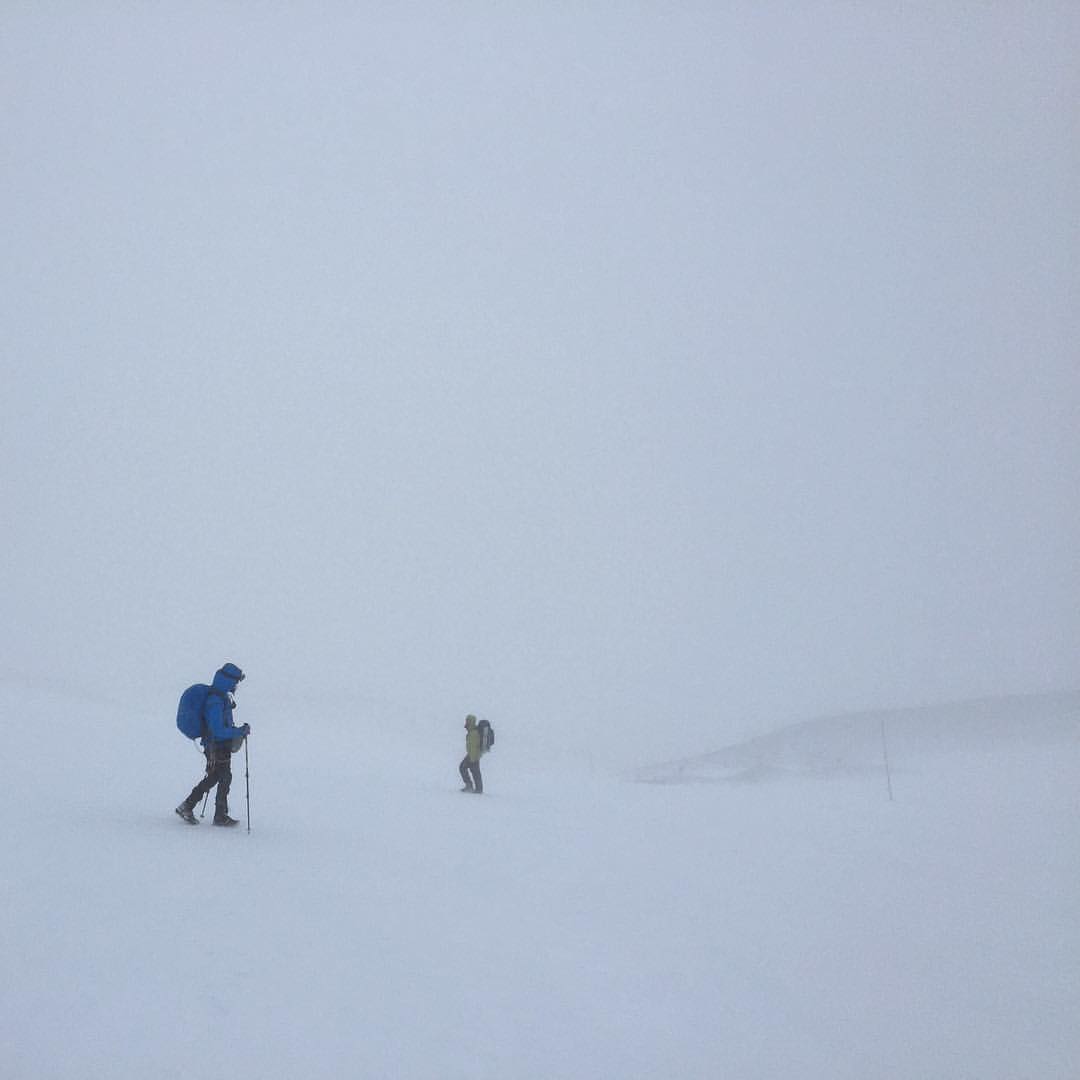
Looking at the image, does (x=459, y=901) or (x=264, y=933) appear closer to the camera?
(x=264, y=933)

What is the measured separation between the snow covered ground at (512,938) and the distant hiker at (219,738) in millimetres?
361

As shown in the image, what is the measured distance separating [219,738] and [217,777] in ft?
2.55

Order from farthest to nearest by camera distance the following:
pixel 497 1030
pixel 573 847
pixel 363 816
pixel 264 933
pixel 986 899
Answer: pixel 363 816, pixel 573 847, pixel 986 899, pixel 264 933, pixel 497 1030

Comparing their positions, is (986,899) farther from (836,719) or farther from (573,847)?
(836,719)

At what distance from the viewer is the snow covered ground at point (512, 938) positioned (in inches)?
211

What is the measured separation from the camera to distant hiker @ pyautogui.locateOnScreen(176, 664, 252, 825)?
10.5 metres

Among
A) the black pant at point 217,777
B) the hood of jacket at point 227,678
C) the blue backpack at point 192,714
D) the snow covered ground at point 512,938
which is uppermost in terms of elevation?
the hood of jacket at point 227,678

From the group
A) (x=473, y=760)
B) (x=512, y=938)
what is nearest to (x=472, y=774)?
(x=473, y=760)

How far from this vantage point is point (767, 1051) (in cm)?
640

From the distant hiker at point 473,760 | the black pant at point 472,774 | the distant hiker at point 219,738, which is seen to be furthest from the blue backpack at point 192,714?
the black pant at point 472,774

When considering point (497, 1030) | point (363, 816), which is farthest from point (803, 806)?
point (497, 1030)

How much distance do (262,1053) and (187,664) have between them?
90130 mm

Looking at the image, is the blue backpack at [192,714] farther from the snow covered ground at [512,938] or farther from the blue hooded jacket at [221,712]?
the snow covered ground at [512,938]

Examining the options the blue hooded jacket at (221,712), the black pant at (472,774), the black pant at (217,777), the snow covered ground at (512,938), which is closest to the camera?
the snow covered ground at (512,938)
